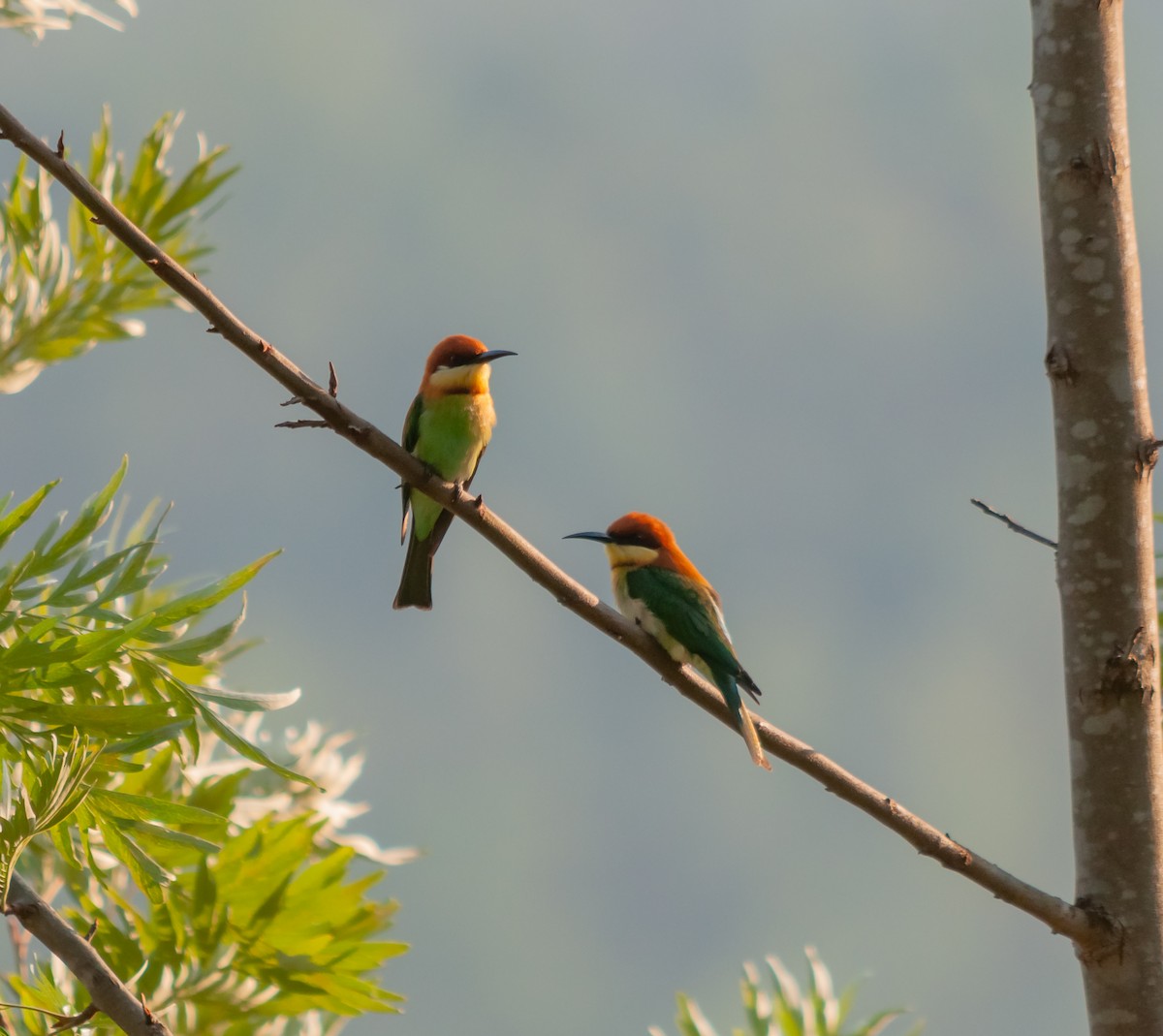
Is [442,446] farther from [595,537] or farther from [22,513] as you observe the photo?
[22,513]

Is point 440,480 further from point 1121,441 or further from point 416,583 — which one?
point 416,583

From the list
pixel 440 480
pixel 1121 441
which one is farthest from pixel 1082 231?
pixel 440 480

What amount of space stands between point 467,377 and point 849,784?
2692 mm

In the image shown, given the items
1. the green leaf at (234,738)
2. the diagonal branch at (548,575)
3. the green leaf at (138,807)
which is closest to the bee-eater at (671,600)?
the diagonal branch at (548,575)

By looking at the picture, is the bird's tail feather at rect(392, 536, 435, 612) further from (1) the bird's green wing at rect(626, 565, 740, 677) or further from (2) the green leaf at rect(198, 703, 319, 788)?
(2) the green leaf at rect(198, 703, 319, 788)

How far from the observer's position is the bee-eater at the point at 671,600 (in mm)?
3260

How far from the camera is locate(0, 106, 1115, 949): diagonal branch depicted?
2.28 meters

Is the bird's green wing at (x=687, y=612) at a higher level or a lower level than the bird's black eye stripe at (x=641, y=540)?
lower

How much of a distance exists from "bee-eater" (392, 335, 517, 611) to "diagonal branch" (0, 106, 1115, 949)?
2.01 meters

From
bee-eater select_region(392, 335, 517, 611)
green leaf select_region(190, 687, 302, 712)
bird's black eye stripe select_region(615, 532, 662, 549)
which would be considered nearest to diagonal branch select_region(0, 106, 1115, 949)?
green leaf select_region(190, 687, 302, 712)

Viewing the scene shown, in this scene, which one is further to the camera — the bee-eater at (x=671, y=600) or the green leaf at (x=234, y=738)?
the bee-eater at (x=671, y=600)

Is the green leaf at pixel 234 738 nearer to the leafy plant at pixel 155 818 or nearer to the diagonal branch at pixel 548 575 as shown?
the leafy plant at pixel 155 818

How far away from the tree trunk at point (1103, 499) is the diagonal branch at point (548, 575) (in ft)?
0.32

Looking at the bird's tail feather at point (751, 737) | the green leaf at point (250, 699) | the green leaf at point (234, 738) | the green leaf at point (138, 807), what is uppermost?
the bird's tail feather at point (751, 737)
